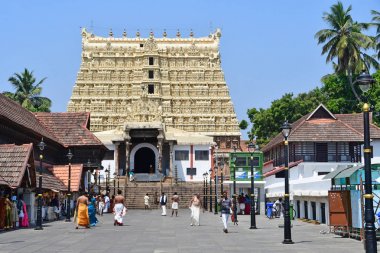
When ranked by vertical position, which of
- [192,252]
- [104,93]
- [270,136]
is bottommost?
[192,252]

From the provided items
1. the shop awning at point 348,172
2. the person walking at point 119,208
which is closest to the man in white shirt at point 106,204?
the person walking at point 119,208

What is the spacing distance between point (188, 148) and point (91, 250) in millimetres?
58223

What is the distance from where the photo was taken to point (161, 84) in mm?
88188

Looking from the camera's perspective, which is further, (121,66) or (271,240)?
(121,66)

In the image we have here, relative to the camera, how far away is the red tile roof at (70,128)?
48.0 m

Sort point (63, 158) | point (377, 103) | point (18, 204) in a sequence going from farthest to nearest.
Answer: point (377, 103), point (63, 158), point (18, 204)

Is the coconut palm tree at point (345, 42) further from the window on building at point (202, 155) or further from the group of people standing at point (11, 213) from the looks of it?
the group of people standing at point (11, 213)

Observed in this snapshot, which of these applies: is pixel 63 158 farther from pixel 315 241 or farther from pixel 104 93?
pixel 104 93

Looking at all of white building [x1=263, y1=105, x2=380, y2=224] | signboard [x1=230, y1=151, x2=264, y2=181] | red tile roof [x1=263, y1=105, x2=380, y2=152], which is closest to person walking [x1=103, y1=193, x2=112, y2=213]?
signboard [x1=230, y1=151, x2=264, y2=181]

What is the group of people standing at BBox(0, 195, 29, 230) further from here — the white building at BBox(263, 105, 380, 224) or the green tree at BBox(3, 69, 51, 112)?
the green tree at BBox(3, 69, 51, 112)

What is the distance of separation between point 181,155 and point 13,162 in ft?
155

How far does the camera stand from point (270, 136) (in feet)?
278

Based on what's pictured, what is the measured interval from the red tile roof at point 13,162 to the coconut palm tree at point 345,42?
150 feet

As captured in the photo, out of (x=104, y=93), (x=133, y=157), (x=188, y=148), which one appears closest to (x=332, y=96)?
(x=188, y=148)
